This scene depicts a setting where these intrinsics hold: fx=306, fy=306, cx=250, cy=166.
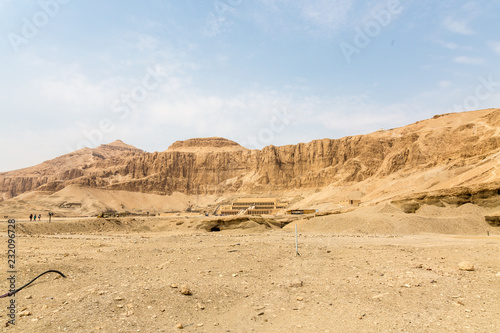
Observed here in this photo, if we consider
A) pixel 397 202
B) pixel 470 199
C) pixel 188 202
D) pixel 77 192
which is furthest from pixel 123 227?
pixel 188 202

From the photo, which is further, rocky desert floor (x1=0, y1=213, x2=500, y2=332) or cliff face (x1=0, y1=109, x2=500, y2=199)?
cliff face (x1=0, y1=109, x2=500, y2=199)

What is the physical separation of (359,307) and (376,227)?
2038cm

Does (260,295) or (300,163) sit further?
(300,163)

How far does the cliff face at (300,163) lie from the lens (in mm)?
66875

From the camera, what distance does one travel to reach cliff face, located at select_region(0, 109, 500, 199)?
66875 millimetres

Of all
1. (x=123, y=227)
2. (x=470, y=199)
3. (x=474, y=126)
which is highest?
(x=474, y=126)

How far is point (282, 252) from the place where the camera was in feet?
39.4

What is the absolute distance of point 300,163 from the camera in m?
94.9

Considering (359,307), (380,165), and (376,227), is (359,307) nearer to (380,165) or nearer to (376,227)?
(376,227)

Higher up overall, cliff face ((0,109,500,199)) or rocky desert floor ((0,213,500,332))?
cliff face ((0,109,500,199))

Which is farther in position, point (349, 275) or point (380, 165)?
point (380, 165)

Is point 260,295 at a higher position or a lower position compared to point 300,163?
lower

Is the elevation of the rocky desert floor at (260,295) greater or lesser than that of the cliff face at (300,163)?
lesser

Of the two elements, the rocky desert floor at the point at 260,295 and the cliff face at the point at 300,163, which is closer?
the rocky desert floor at the point at 260,295
